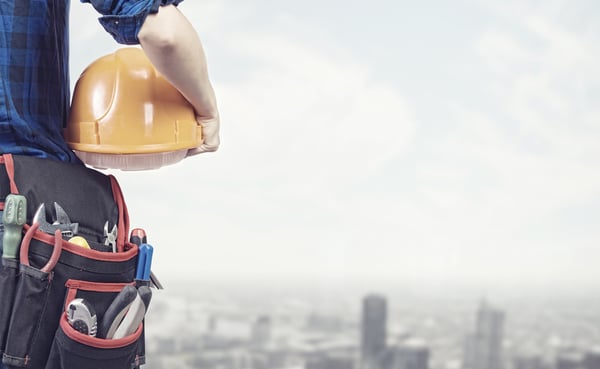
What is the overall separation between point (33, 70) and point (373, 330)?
4.36 meters

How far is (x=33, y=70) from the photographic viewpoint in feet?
3.64

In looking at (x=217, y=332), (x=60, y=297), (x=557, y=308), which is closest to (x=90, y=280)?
(x=60, y=297)

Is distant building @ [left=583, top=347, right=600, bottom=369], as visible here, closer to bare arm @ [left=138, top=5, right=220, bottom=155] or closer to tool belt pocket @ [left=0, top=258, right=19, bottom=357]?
bare arm @ [left=138, top=5, right=220, bottom=155]

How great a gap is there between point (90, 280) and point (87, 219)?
10 centimetres

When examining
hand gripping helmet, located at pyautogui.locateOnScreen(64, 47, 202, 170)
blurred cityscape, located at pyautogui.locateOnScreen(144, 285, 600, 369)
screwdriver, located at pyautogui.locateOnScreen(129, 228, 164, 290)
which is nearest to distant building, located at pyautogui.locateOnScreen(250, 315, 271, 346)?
blurred cityscape, located at pyautogui.locateOnScreen(144, 285, 600, 369)

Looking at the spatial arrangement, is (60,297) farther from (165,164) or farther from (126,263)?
(165,164)

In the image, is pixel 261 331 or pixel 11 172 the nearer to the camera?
pixel 11 172

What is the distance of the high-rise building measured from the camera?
5.04 metres

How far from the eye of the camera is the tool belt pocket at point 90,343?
1088 mm

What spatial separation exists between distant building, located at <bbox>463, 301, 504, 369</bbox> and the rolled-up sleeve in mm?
4725

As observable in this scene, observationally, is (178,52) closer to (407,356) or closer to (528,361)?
(407,356)

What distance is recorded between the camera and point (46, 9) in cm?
111

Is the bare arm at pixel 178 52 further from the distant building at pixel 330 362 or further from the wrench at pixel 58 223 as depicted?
the distant building at pixel 330 362

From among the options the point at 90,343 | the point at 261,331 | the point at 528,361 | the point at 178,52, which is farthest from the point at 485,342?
the point at 178,52
